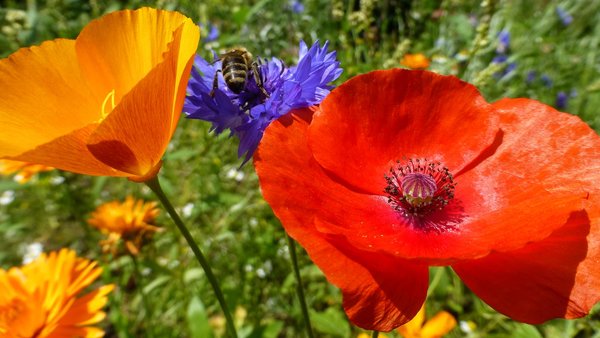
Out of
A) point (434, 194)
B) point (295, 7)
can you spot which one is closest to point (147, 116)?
point (434, 194)

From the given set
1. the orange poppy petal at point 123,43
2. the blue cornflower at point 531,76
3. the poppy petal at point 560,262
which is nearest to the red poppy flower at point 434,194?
the poppy petal at point 560,262

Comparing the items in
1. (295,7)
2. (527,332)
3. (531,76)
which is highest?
(295,7)

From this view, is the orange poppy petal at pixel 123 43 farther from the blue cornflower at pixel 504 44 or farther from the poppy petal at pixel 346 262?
the blue cornflower at pixel 504 44

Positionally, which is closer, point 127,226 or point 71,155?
point 71,155

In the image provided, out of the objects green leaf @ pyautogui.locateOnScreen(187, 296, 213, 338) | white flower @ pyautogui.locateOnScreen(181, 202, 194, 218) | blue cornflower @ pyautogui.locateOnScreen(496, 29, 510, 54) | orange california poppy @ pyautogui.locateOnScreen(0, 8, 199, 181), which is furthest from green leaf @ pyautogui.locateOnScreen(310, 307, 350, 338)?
blue cornflower @ pyautogui.locateOnScreen(496, 29, 510, 54)

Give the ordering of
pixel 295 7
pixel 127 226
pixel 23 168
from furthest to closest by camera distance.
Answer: pixel 295 7, pixel 23 168, pixel 127 226

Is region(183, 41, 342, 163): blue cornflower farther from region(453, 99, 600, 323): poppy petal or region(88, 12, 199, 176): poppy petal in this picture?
region(453, 99, 600, 323): poppy petal

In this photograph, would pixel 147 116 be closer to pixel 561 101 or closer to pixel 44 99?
pixel 44 99
